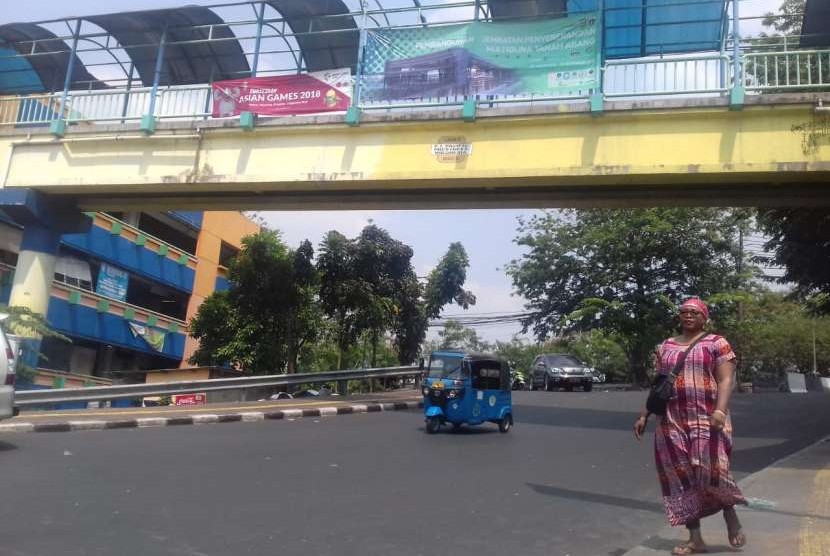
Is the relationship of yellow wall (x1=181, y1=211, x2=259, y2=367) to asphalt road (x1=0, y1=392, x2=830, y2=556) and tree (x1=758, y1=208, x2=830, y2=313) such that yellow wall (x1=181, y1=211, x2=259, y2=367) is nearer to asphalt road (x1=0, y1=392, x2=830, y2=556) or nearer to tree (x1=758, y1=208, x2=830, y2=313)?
asphalt road (x1=0, y1=392, x2=830, y2=556)

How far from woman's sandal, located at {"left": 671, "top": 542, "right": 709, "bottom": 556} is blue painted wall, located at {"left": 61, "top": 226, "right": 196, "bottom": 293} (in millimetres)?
23786

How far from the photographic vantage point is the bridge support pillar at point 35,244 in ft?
56.5

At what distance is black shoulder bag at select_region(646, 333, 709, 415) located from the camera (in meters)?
4.86

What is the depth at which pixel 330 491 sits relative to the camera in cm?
709

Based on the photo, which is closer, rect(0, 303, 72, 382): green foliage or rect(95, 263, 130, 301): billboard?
rect(0, 303, 72, 382): green foliage

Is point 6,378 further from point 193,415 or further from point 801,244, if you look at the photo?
point 801,244

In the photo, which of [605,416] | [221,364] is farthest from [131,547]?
[221,364]

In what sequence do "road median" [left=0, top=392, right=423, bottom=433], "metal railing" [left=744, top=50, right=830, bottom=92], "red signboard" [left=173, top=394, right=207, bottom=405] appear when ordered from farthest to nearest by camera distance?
"red signboard" [left=173, top=394, right=207, bottom=405] → "metal railing" [left=744, top=50, right=830, bottom=92] → "road median" [left=0, top=392, right=423, bottom=433]

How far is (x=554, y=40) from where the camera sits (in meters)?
13.9

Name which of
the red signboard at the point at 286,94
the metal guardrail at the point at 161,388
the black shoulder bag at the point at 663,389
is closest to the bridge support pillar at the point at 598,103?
the red signboard at the point at 286,94

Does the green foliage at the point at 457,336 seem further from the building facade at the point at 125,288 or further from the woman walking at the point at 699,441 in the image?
the woman walking at the point at 699,441

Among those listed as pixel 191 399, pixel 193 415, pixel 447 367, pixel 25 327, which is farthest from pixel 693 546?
pixel 191 399

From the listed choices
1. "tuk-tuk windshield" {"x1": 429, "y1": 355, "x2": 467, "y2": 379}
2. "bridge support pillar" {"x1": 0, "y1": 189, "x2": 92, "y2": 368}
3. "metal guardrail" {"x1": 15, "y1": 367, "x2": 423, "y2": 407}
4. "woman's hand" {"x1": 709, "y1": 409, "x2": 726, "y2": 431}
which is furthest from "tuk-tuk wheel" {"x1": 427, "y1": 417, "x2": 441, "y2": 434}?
"bridge support pillar" {"x1": 0, "y1": 189, "x2": 92, "y2": 368}

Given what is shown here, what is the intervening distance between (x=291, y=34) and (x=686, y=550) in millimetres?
15024
